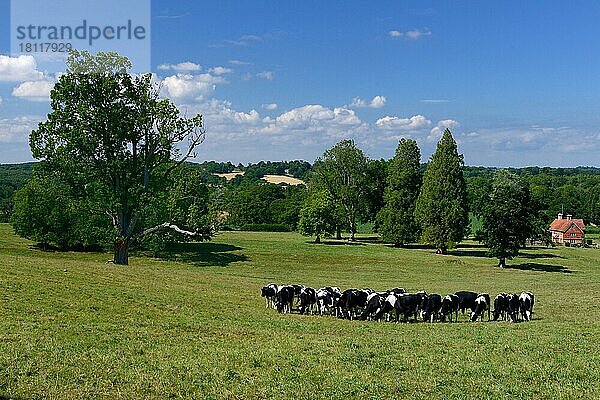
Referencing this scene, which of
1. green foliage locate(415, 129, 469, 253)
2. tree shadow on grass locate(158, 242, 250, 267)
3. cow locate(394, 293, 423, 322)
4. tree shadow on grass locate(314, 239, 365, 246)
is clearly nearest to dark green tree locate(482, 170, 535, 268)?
green foliage locate(415, 129, 469, 253)

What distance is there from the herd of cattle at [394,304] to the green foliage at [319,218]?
5242 cm

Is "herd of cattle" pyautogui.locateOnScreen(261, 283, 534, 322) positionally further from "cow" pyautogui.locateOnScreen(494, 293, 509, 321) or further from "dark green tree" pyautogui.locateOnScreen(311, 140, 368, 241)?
"dark green tree" pyautogui.locateOnScreen(311, 140, 368, 241)

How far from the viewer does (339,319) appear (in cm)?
2408

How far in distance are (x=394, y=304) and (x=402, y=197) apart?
54.0 m

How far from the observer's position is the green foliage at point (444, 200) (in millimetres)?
69125

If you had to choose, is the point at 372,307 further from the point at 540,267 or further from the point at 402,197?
the point at 402,197

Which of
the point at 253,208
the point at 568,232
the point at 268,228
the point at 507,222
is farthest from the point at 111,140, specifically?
the point at 568,232

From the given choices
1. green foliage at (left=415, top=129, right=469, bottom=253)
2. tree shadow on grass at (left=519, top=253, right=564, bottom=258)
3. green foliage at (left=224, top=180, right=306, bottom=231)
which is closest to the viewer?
green foliage at (left=415, top=129, right=469, bottom=253)

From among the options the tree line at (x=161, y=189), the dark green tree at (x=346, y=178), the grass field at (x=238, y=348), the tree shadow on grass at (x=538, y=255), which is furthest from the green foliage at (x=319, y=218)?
the grass field at (x=238, y=348)

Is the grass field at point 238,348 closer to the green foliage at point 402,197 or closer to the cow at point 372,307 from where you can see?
the cow at point 372,307

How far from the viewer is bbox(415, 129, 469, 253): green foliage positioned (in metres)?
69.1

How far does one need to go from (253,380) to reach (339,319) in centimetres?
1115

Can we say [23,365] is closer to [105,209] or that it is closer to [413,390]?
[413,390]

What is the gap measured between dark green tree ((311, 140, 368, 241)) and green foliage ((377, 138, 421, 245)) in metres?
7.28
